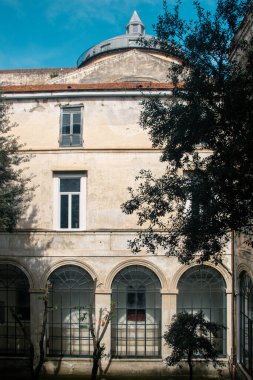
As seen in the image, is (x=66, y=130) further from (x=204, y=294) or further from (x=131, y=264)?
(x=204, y=294)

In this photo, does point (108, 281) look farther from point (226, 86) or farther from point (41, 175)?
point (226, 86)

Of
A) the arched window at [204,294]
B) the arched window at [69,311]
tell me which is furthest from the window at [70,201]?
the arched window at [204,294]

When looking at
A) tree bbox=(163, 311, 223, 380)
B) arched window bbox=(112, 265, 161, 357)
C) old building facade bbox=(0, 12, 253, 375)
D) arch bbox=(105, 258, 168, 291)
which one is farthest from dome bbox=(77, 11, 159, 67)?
tree bbox=(163, 311, 223, 380)

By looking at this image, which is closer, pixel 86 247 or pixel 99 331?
pixel 99 331

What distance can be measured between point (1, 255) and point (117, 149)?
574cm

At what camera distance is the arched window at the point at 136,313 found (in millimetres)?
15547

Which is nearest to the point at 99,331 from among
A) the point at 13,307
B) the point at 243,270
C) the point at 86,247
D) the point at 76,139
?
the point at 86,247

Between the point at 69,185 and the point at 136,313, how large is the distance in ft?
17.5

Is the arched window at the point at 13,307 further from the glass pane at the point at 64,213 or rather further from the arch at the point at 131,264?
the arch at the point at 131,264

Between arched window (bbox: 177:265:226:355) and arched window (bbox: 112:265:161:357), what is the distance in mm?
955

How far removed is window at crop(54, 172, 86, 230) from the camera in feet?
51.4

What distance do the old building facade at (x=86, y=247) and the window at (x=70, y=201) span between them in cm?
4

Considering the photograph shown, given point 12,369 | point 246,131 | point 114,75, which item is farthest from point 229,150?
point 114,75

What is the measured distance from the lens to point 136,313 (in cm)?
1571
